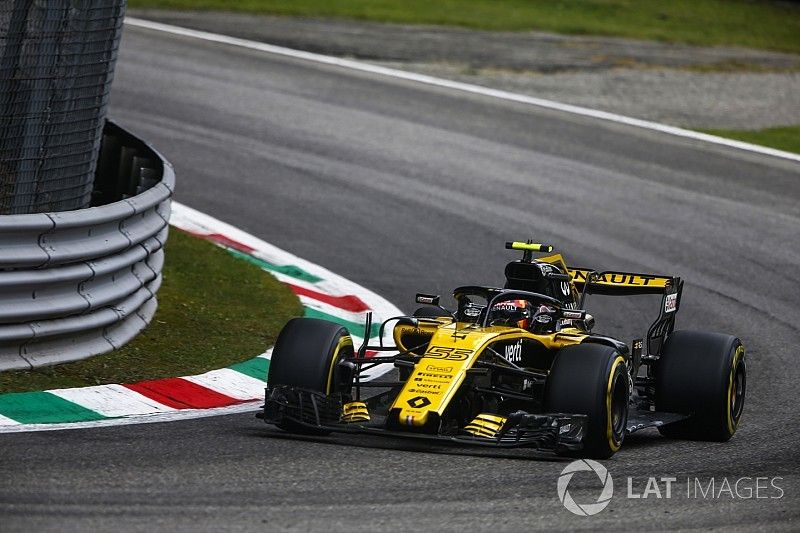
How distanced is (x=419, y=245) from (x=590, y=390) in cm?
620

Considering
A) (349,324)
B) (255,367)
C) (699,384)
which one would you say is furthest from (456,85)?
(699,384)

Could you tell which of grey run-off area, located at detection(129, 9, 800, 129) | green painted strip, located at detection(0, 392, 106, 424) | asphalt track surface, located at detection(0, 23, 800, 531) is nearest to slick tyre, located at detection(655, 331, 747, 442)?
asphalt track surface, located at detection(0, 23, 800, 531)

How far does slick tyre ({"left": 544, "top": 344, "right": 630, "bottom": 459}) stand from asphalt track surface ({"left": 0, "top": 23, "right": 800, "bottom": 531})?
0.60ft

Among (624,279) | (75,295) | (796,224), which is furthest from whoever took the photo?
(796,224)

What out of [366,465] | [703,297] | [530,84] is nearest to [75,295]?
[366,465]

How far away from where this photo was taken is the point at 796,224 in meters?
15.1

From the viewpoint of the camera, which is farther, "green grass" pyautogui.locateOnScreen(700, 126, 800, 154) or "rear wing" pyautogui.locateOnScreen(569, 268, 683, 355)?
"green grass" pyautogui.locateOnScreen(700, 126, 800, 154)

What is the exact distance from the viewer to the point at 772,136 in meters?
19.5

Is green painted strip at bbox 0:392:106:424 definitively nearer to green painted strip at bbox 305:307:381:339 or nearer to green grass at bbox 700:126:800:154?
green painted strip at bbox 305:307:381:339

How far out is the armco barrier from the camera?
8.16 m

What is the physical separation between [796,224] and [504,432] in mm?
8765

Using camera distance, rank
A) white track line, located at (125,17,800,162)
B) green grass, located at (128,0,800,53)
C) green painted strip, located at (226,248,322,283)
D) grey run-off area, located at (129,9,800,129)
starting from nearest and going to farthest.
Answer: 1. green painted strip, located at (226,248,322,283)
2. white track line, located at (125,17,800,162)
3. grey run-off area, located at (129,9,800,129)
4. green grass, located at (128,0,800,53)

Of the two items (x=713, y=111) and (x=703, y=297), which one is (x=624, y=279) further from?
(x=713, y=111)

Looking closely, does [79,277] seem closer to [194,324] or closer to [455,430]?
[194,324]
